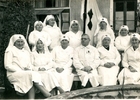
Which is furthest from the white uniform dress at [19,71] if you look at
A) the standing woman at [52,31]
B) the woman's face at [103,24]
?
the woman's face at [103,24]

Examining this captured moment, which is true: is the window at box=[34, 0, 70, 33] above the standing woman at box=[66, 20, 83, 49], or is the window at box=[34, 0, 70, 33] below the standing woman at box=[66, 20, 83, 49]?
above

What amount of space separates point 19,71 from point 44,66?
0.55 meters

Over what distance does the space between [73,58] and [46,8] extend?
6.62 metres

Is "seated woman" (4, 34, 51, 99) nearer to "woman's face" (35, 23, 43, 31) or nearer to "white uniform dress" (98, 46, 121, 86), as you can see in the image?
"woman's face" (35, 23, 43, 31)

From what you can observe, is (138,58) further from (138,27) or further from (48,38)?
(138,27)

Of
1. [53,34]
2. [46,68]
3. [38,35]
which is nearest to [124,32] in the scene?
[53,34]

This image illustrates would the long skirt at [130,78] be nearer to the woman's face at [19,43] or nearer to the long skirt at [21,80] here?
the long skirt at [21,80]

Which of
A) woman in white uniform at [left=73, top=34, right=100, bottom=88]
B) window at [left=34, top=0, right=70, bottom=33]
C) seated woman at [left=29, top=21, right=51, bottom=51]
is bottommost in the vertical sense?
woman in white uniform at [left=73, top=34, right=100, bottom=88]

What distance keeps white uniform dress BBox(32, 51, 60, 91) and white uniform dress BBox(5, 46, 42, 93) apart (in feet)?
0.45

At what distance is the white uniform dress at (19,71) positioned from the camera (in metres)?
6.12

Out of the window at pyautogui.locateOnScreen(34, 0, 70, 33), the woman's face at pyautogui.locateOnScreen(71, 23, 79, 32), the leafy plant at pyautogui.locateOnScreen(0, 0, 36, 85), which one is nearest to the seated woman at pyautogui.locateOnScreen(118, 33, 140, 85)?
the woman's face at pyautogui.locateOnScreen(71, 23, 79, 32)

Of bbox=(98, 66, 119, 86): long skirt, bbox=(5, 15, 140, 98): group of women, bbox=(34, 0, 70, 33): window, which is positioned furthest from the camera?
bbox=(34, 0, 70, 33): window

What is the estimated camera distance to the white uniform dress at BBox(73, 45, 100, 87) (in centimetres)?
653

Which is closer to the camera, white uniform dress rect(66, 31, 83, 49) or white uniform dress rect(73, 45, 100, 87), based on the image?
white uniform dress rect(73, 45, 100, 87)
